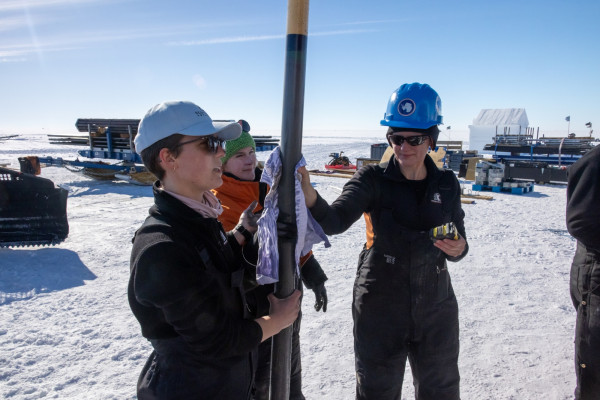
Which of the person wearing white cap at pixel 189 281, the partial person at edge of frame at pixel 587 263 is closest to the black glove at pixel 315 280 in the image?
the person wearing white cap at pixel 189 281

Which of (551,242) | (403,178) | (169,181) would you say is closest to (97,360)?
(169,181)

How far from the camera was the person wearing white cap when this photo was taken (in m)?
1.24

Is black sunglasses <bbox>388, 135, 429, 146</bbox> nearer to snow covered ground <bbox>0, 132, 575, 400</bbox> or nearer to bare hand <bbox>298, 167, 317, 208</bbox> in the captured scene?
bare hand <bbox>298, 167, 317, 208</bbox>

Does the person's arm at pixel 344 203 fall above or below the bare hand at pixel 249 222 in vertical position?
above

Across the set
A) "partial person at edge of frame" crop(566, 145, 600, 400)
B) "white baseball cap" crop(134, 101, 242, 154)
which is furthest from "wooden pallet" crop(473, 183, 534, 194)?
"white baseball cap" crop(134, 101, 242, 154)

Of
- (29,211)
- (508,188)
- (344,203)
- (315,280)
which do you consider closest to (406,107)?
(344,203)

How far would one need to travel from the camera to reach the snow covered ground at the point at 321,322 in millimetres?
2850

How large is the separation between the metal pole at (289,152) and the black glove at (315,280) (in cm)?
86

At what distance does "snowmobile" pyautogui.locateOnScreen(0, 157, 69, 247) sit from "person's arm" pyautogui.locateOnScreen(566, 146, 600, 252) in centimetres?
636

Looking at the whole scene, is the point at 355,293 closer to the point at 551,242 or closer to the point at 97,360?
the point at 97,360

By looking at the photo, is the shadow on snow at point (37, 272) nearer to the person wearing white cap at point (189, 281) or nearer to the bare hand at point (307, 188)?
the person wearing white cap at point (189, 281)

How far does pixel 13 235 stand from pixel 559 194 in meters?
14.0

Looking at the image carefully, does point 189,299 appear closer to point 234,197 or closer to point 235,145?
point 234,197

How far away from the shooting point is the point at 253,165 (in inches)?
99.5
